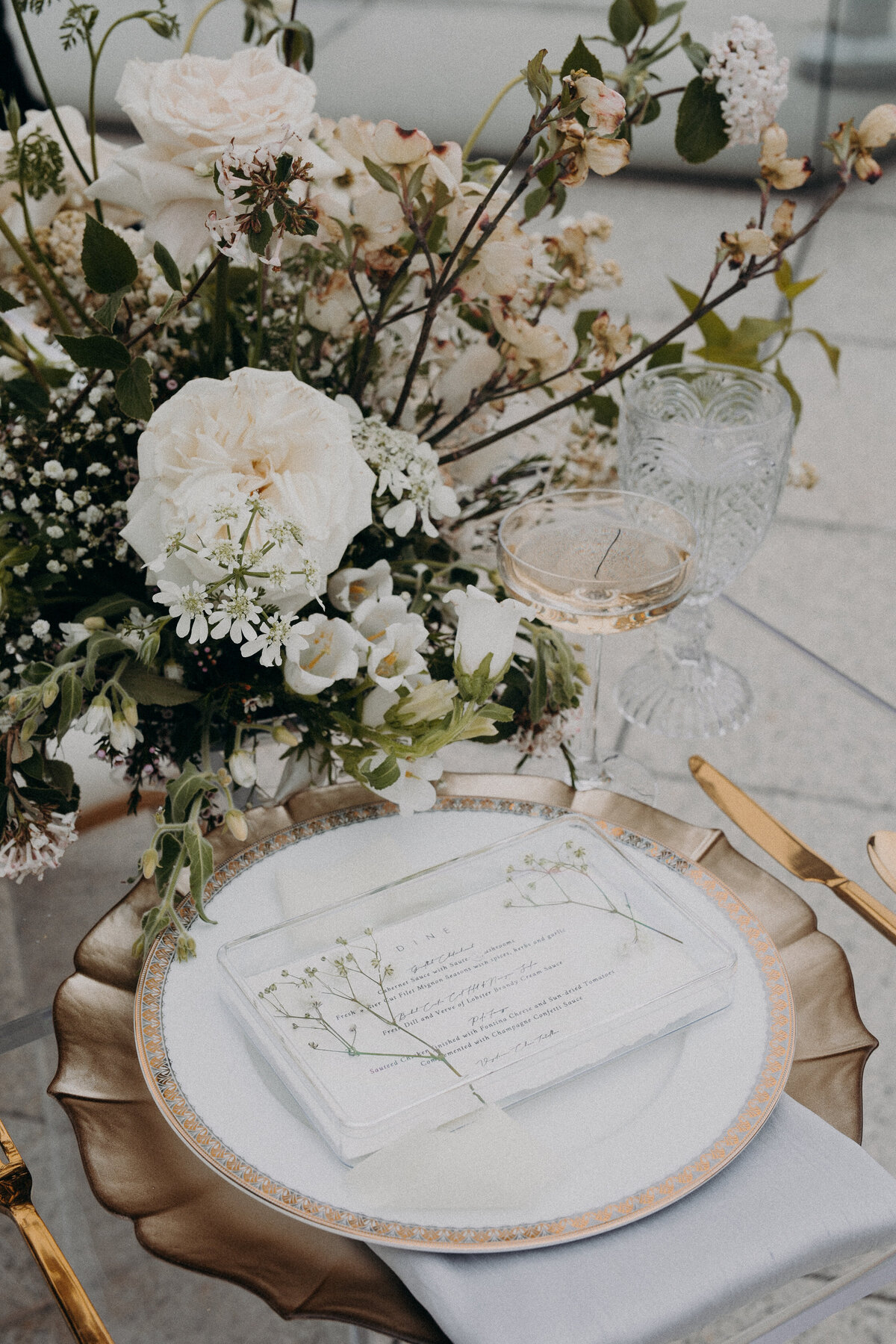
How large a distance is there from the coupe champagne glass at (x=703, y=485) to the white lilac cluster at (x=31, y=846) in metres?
0.41

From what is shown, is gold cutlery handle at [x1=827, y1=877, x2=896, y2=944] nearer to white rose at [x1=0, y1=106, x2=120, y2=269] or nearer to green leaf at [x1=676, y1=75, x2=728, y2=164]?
green leaf at [x1=676, y1=75, x2=728, y2=164]

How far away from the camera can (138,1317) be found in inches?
21.0

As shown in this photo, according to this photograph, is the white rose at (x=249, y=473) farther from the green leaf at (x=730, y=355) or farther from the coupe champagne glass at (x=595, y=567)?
the green leaf at (x=730, y=355)

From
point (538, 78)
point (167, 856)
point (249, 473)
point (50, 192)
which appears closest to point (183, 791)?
point (167, 856)

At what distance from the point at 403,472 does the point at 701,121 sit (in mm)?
276

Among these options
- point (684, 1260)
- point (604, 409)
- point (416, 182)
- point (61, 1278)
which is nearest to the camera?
point (684, 1260)

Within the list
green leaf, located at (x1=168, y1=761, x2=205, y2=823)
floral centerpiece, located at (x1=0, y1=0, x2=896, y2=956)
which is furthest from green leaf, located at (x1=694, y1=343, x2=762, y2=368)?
green leaf, located at (x1=168, y1=761, x2=205, y2=823)

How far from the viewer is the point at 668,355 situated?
95 centimetres

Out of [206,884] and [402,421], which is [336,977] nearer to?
[206,884]

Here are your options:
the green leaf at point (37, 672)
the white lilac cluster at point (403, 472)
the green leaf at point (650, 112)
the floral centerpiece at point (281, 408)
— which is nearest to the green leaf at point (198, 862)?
the floral centerpiece at point (281, 408)

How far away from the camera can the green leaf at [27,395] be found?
674 mm

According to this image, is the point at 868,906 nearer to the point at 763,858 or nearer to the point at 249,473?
the point at 763,858

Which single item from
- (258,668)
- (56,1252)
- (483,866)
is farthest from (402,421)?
(56,1252)

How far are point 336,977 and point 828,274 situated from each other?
2.75m
